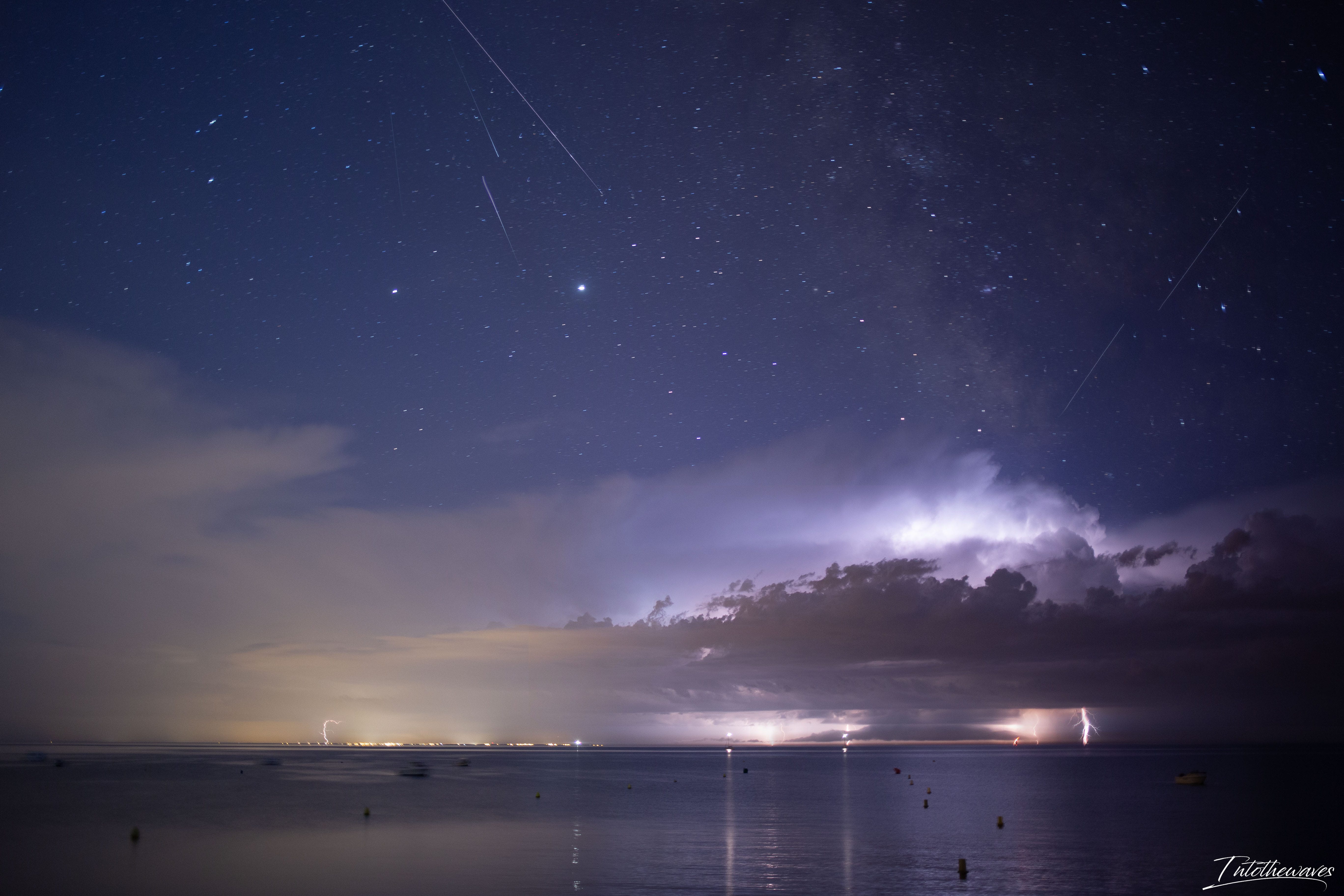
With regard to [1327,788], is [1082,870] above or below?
above

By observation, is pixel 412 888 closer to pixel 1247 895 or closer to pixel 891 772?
pixel 1247 895

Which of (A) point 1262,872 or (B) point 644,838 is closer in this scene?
(A) point 1262,872

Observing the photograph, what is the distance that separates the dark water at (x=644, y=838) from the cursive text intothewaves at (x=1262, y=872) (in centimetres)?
87

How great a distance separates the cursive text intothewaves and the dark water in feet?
2.85

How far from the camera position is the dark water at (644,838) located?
40250 mm

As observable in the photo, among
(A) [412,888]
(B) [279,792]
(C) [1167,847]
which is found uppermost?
(A) [412,888]

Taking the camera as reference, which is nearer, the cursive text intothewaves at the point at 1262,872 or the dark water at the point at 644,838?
the dark water at the point at 644,838

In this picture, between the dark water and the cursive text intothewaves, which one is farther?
the cursive text intothewaves

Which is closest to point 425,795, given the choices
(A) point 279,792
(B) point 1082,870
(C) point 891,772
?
(A) point 279,792

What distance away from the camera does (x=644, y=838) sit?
57.1 meters

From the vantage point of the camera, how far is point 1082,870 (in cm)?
4538

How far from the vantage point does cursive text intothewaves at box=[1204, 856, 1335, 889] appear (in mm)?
42438

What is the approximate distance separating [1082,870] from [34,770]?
187 m

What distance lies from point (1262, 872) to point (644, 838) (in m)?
35.1
